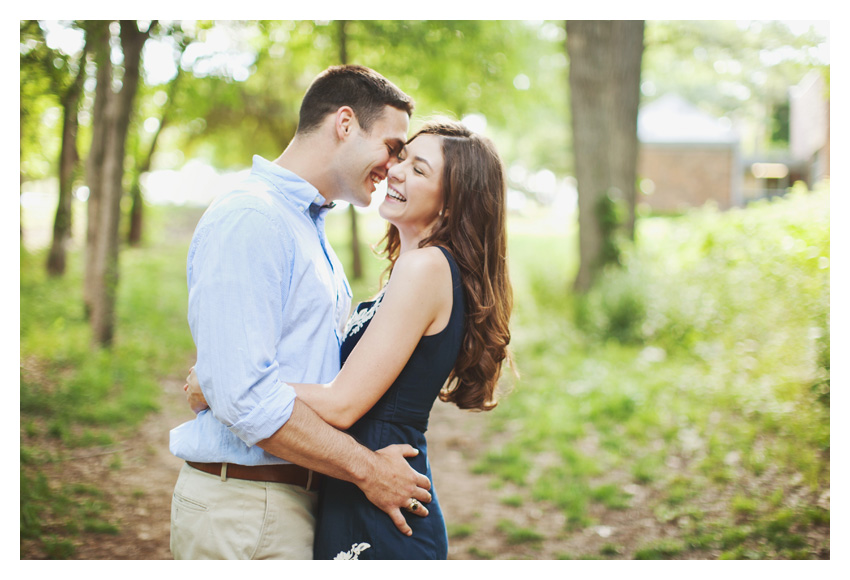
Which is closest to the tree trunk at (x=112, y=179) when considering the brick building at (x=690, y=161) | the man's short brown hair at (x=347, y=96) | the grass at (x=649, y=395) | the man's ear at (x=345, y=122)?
the grass at (x=649, y=395)

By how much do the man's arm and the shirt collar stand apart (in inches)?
25.5

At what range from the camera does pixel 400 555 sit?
1959mm

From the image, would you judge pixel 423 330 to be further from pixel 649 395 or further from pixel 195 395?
pixel 649 395

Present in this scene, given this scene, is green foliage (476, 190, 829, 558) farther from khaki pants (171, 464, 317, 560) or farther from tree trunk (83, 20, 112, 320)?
tree trunk (83, 20, 112, 320)

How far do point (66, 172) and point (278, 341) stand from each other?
9.31 metres

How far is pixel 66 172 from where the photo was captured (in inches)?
377

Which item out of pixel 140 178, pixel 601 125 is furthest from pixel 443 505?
pixel 140 178

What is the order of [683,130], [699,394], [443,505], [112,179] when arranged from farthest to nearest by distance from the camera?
[683,130], [112,179], [699,394], [443,505]

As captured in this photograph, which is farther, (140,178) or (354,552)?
(140,178)

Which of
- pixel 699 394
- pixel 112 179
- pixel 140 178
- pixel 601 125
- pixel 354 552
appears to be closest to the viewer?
pixel 354 552

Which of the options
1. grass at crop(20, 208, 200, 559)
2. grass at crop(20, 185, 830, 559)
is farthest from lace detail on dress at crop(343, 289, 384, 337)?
grass at crop(20, 208, 200, 559)

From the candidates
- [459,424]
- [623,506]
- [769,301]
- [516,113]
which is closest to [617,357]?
[769,301]
